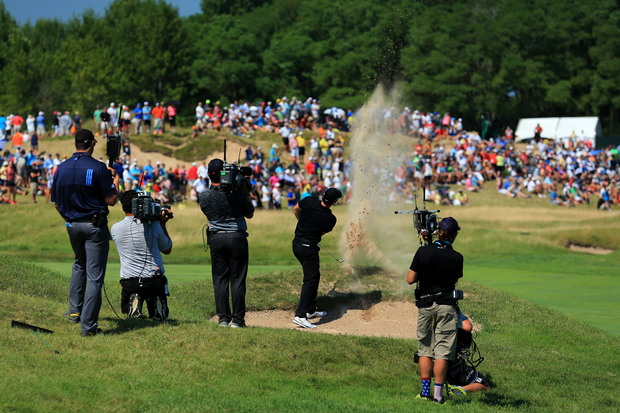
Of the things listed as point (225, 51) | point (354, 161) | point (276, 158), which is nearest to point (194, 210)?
point (276, 158)

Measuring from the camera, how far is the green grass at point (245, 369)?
6867mm

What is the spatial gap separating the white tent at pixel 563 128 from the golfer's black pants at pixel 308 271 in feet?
159

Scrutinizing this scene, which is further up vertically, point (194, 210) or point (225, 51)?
point (225, 51)

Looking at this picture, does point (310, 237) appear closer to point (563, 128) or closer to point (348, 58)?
point (563, 128)

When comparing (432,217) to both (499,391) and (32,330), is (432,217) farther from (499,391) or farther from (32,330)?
(32,330)

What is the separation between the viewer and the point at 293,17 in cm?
8525

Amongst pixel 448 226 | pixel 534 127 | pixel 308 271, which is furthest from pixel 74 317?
pixel 534 127

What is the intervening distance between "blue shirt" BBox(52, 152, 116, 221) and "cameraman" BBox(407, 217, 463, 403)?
3.62 meters

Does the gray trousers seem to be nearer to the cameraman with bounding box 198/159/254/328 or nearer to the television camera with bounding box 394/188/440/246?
the cameraman with bounding box 198/159/254/328

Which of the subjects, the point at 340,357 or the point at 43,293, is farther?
the point at 43,293

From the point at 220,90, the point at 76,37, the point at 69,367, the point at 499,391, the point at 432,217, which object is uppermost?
the point at 76,37

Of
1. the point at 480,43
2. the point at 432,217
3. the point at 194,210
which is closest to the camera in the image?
the point at 432,217

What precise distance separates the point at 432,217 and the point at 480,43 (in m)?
A: 63.4

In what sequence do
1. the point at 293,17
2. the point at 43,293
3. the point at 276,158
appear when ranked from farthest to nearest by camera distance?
the point at 293,17 < the point at 276,158 < the point at 43,293
